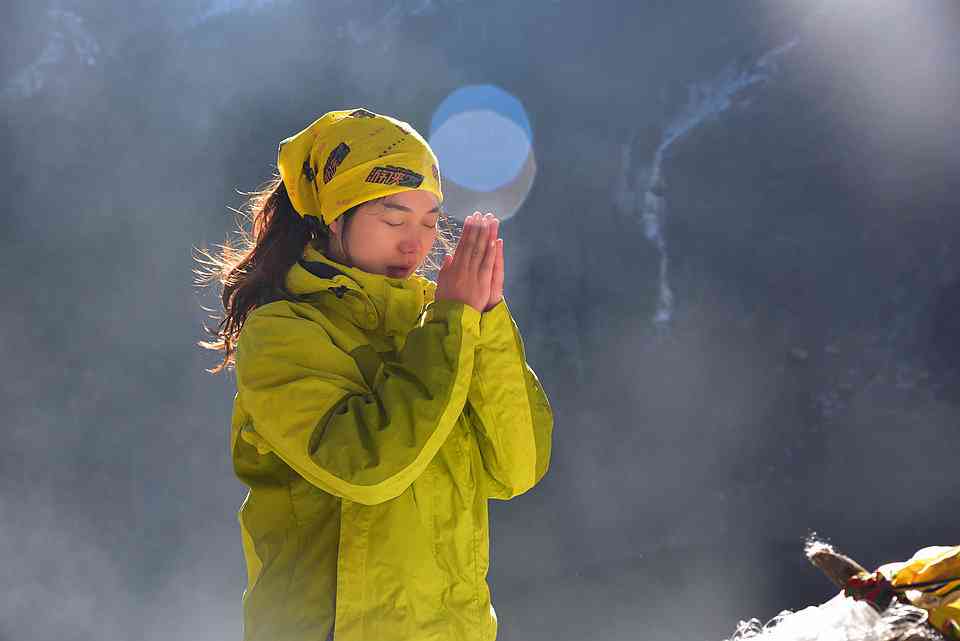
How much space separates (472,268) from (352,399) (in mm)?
273

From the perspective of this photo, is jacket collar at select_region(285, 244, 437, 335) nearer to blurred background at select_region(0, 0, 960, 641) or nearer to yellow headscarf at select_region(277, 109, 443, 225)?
yellow headscarf at select_region(277, 109, 443, 225)

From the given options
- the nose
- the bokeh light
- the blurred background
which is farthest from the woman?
the bokeh light

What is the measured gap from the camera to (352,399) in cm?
105

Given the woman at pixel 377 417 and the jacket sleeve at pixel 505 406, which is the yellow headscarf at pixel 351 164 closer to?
the woman at pixel 377 417

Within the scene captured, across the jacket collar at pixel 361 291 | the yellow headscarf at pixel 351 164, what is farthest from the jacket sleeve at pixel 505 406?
the yellow headscarf at pixel 351 164

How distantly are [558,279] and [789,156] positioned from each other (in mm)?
3793

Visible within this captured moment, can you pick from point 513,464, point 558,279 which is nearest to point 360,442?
point 513,464

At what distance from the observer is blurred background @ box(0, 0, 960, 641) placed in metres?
9.86

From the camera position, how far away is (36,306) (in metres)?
11.7

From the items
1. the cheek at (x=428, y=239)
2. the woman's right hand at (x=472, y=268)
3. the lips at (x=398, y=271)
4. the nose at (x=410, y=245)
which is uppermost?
the cheek at (x=428, y=239)

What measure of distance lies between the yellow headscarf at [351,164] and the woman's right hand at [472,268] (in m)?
0.24

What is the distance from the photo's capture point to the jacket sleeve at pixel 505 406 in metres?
1.17

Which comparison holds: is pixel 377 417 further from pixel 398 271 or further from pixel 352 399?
pixel 398 271

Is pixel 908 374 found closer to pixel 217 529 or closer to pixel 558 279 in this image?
pixel 558 279
